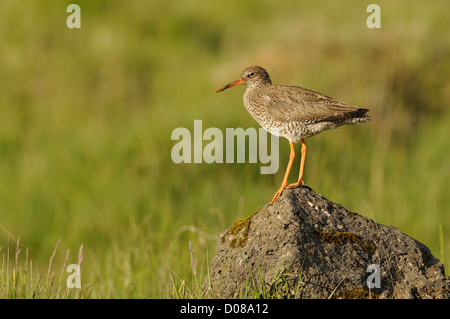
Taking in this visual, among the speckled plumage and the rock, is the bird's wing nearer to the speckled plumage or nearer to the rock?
the speckled plumage

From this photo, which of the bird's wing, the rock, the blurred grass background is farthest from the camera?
the blurred grass background

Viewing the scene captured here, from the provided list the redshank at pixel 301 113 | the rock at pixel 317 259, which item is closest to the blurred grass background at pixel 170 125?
the rock at pixel 317 259

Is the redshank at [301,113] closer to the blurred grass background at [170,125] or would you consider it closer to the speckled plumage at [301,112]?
the speckled plumage at [301,112]

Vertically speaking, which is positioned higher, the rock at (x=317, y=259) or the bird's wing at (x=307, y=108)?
the bird's wing at (x=307, y=108)

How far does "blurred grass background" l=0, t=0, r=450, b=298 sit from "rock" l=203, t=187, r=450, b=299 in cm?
112

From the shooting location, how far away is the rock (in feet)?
12.5

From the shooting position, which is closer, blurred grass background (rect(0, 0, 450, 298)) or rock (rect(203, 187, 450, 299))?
rock (rect(203, 187, 450, 299))

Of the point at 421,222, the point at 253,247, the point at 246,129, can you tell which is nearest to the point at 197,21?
the point at 246,129

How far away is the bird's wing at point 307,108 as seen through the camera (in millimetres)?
4402

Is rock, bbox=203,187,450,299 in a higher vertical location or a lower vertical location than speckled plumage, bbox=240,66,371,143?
lower

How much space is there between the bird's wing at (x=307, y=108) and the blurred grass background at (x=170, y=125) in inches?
64.5

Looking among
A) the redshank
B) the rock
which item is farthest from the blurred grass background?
the redshank

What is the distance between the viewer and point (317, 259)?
3.91m
